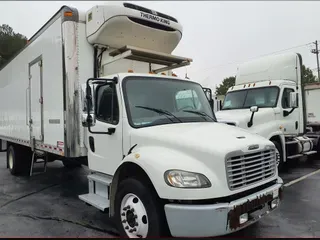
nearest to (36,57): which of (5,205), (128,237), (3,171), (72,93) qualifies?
(72,93)

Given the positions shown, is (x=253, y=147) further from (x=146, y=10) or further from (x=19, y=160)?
(x=19, y=160)

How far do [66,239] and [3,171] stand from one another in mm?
6996

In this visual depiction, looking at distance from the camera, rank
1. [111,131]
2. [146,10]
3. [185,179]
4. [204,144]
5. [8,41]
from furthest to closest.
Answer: [8,41] → [146,10] → [111,131] → [204,144] → [185,179]

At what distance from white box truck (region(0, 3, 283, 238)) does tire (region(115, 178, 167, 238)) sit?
A: 0.04 ft

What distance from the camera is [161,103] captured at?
4.32m

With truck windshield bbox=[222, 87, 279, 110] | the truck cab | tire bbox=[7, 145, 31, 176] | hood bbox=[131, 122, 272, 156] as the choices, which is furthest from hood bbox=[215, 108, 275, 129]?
tire bbox=[7, 145, 31, 176]

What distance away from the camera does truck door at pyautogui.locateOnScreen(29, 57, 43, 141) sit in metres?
6.34

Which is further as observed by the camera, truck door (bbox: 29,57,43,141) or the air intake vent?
truck door (bbox: 29,57,43,141)

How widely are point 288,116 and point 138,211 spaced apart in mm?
6970

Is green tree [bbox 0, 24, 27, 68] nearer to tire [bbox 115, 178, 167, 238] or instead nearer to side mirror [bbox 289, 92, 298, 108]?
side mirror [bbox 289, 92, 298, 108]

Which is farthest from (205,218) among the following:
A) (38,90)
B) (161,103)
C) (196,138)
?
(38,90)

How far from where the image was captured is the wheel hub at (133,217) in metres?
3.49

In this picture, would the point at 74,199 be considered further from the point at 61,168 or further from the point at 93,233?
the point at 61,168

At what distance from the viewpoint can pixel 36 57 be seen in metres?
6.50
